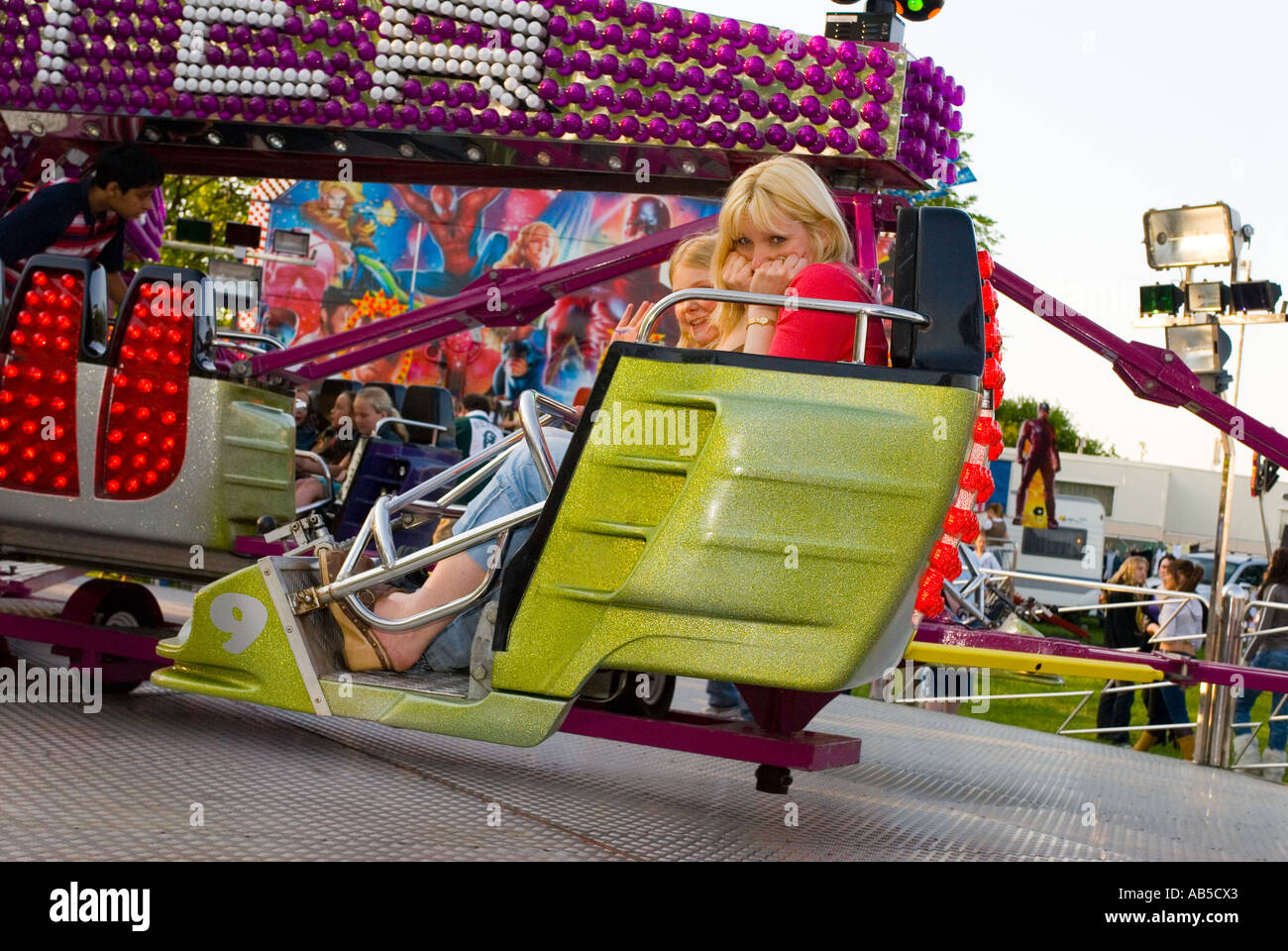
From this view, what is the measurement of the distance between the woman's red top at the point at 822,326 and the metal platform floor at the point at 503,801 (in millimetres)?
1022

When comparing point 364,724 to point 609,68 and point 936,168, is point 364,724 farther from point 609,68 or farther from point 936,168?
point 936,168

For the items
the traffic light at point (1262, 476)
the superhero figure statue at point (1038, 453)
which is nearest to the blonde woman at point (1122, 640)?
the traffic light at point (1262, 476)

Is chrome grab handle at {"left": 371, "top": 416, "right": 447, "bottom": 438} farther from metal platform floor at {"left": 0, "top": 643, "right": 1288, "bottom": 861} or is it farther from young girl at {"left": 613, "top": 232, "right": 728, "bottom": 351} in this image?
young girl at {"left": 613, "top": 232, "right": 728, "bottom": 351}

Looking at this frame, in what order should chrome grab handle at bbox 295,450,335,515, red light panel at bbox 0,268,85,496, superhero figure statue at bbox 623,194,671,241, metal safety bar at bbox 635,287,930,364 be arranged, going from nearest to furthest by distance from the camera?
1. metal safety bar at bbox 635,287,930,364
2. red light panel at bbox 0,268,85,496
3. chrome grab handle at bbox 295,450,335,515
4. superhero figure statue at bbox 623,194,671,241

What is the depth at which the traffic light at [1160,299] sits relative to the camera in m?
9.34

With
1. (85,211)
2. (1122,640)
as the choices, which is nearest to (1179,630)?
(1122,640)

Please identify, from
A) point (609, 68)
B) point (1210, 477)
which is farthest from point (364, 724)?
point (1210, 477)

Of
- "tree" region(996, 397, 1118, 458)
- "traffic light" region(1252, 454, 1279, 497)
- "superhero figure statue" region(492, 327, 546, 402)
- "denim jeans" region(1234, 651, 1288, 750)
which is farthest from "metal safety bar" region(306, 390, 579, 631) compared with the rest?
"tree" region(996, 397, 1118, 458)

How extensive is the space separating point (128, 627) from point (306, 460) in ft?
7.21

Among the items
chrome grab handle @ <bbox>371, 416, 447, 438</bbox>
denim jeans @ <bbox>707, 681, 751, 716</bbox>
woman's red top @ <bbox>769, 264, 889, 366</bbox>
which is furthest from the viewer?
chrome grab handle @ <bbox>371, 416, 447, 438</bbox>

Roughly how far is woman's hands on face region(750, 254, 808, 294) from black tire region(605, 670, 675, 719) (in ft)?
3.04

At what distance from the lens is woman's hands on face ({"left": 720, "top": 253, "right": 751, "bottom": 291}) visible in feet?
9.75

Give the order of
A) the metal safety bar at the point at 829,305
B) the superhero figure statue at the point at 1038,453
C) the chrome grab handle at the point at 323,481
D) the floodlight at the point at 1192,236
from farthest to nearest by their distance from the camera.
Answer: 1. the superhero figure statue at the point at 1038,453
2. the floodlight at the point at 1192,236
3. the chrome grab handle at the point at 323,481
4. the metal safety bar at the point at 829,305

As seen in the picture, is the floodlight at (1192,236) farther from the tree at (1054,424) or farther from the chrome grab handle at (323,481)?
the tree at (1054,424)
